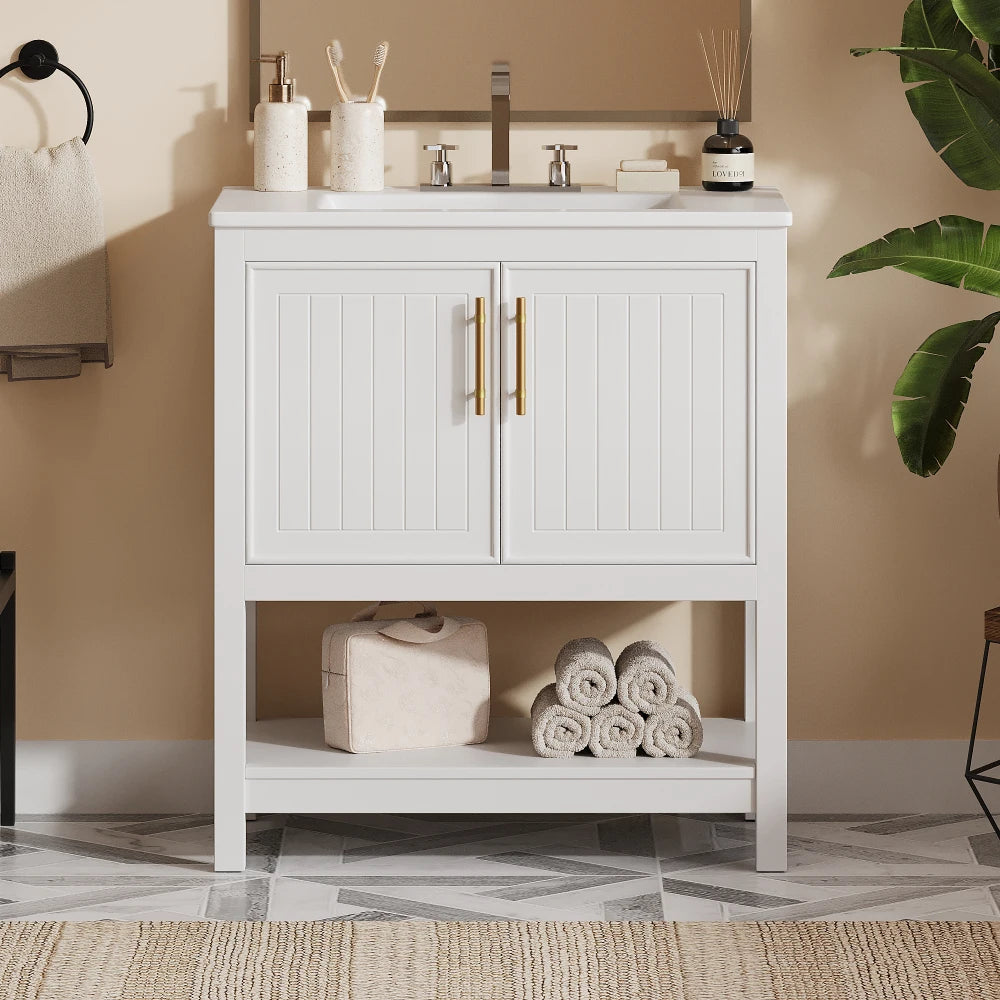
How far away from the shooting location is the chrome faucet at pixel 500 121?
2.60m

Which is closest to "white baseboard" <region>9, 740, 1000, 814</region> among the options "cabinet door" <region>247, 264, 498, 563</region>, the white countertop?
"cabinet door" <region>247, 264, 498, 563</region>

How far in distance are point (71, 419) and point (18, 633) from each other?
1.36ft

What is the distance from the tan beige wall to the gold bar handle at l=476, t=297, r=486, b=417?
20.6 inches

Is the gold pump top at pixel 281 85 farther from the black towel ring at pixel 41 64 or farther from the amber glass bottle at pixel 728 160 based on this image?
the amber glass bottle at pixel 728 160

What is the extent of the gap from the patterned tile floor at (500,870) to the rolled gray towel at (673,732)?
0.21 m

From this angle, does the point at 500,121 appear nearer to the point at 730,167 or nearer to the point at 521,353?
the point at 730,167

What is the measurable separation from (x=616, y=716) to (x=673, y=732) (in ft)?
0.32

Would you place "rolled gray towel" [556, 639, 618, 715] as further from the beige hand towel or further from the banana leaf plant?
the beige hand towel

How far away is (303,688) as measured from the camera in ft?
9.12

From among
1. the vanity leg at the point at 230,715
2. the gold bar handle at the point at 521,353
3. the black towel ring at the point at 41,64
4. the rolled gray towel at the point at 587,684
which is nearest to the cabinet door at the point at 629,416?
the gold bar handle at the point at 521,353

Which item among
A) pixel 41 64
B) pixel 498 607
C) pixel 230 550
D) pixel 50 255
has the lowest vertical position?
pixel 498 607

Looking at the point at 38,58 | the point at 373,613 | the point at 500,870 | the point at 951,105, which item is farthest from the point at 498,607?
the point at 38,58

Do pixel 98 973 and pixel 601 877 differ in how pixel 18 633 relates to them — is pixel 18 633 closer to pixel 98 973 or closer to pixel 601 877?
pixel 98 973

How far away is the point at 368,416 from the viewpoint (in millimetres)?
2305
